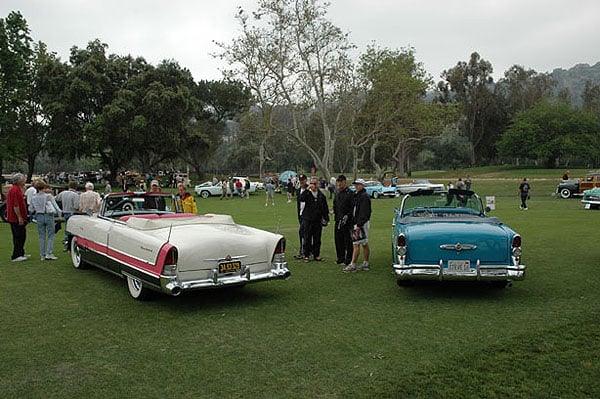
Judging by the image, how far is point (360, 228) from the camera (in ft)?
30.6

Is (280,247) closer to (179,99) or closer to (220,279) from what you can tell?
(220,279)

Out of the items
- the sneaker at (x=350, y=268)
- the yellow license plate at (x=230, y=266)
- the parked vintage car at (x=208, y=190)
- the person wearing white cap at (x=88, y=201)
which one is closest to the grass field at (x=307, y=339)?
the sneaker at (x=350, y=268)

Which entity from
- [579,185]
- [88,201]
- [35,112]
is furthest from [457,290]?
[35,112]

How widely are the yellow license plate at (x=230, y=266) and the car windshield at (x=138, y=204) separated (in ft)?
10.1

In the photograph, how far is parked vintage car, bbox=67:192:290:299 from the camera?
658 centimetres

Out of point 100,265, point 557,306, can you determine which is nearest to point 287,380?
point 557,306

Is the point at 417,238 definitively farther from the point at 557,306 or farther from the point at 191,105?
the point at 191,105

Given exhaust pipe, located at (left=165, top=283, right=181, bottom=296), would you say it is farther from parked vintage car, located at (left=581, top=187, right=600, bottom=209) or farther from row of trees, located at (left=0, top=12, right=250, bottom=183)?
row of trees, located at (left=0, top=12, right=250, bottom=183)

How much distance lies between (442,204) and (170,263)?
5074mm

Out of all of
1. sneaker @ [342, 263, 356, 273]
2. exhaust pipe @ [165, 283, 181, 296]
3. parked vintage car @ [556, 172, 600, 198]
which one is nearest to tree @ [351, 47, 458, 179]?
parked vintage car @ [556, 172, 600, 198]

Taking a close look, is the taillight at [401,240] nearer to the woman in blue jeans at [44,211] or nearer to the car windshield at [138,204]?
the car windshield at [138,204]

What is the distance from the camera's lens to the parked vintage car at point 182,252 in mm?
6578

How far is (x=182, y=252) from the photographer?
21.6ft

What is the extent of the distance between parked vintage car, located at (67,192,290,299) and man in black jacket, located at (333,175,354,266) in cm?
249
